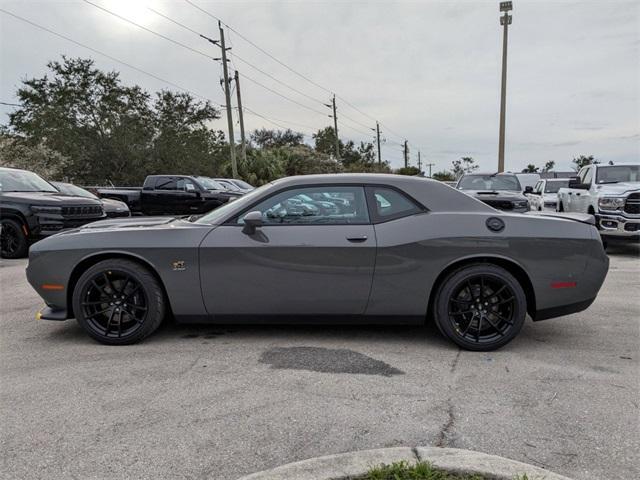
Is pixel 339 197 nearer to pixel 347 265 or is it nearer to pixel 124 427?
pixel 347 265

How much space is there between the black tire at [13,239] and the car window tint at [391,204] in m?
7.89

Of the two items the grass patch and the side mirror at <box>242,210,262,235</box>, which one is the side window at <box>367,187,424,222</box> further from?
the grass patch

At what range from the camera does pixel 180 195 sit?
646 inches

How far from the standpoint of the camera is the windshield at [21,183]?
9703mm

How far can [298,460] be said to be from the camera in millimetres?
2430

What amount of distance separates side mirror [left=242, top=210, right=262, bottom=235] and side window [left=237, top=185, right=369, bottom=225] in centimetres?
11

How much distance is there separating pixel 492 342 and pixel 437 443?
1.60 meters

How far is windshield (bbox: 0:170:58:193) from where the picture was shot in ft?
31.8

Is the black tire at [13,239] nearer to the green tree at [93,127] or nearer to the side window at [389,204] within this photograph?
the side window at [389,204]

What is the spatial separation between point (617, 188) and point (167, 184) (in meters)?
13.3

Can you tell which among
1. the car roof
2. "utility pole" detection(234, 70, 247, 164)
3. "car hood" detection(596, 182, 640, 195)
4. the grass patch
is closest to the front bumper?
"car hood" detection(596, 182, 640, 195)

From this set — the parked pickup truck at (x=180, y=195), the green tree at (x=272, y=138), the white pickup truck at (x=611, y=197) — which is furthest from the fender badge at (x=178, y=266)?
the green tree at (x=272, y=138)

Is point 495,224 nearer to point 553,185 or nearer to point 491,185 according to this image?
point 491,185

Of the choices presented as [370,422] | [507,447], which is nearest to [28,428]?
[370,422]
